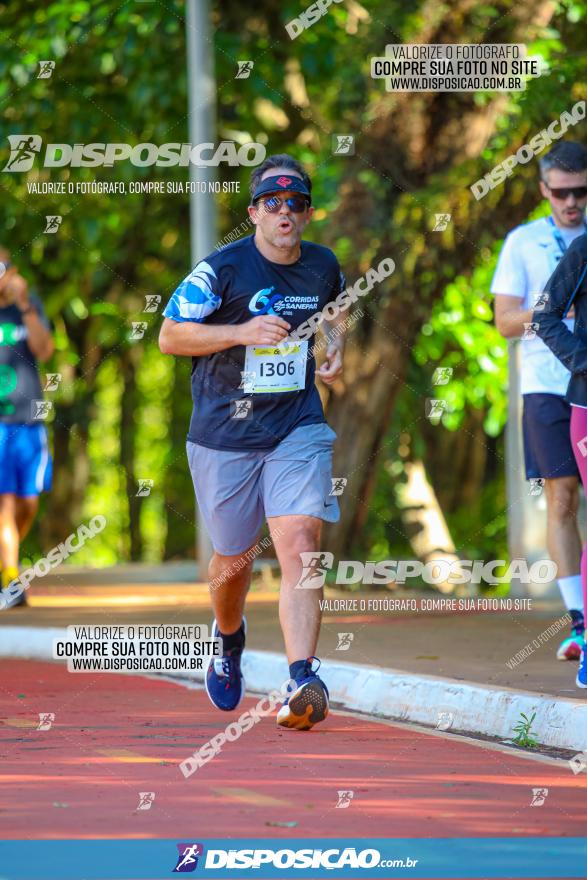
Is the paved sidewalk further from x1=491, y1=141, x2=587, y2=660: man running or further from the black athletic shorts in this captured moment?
the black athletic shorts

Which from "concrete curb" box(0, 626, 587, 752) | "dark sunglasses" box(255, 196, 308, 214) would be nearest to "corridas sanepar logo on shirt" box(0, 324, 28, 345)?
"concrete curb" box(0, 626, 587, 752)

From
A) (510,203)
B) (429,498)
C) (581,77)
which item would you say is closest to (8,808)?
(581,77)

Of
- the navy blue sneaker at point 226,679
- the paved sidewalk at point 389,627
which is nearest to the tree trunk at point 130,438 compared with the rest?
the paved sidewalk at point 389,627

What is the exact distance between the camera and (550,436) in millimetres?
8969

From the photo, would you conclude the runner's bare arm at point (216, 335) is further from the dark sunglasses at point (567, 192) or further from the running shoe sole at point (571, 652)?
the running shoe sole at point (571, 652)

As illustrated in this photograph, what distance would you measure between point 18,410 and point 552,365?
15.1ft

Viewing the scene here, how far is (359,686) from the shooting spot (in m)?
A: 8.70

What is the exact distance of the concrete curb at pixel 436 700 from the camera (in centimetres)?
715

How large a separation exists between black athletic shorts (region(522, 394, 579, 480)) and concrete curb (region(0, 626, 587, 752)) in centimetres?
121

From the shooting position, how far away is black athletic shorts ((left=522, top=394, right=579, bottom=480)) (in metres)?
8.95

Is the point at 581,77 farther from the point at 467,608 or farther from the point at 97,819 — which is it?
the point at 97,819

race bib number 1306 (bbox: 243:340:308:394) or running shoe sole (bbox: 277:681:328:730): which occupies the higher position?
race bib number 1306 (bbox: 243:340:308:394)

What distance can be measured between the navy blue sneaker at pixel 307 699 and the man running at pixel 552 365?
2.00 meters

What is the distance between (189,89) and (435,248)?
2631 mm
